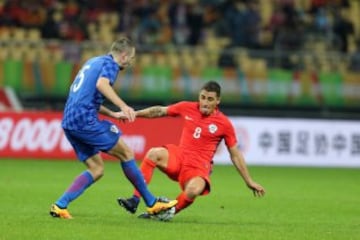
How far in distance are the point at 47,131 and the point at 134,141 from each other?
6.29 feet

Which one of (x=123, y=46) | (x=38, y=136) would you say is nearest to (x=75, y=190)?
(x=123, y=46)

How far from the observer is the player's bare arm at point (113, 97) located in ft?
33.4

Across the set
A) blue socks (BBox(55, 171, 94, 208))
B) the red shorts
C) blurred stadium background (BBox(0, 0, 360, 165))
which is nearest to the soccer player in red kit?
the red shorts

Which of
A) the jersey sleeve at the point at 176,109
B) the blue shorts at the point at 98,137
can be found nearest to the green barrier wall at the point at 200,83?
the jersey sleeve at the point at 176,109

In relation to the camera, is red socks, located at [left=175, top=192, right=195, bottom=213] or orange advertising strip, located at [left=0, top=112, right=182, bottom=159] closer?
red socks, located at [left=175, top=192, right=195, bottom=213]

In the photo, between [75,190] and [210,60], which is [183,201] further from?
[210,60]

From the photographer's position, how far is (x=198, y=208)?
521 inches

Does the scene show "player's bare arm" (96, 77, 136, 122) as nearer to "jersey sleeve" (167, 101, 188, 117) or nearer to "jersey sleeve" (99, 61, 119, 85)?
"jersey sleeve" (99, 61, 119, 85)

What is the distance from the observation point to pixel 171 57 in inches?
926

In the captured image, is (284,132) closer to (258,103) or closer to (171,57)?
(258,103)

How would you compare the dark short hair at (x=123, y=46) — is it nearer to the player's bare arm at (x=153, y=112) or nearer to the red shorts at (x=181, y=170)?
the player's bare arm at (x=153, y=112)

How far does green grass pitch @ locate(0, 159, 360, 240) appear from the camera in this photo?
391 inches

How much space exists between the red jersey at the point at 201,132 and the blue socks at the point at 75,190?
1.17 metres

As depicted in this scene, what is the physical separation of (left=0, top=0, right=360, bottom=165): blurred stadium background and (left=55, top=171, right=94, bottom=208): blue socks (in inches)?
430
